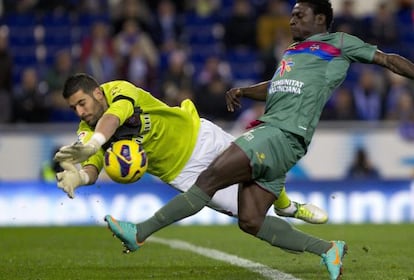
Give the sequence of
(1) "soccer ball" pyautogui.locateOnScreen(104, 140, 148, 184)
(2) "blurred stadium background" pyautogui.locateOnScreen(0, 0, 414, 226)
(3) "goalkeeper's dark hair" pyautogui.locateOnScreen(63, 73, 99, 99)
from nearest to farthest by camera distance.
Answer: (1) "soccer ball" pyautogui.locateOnScreen(104, 140, 148, 184) < (3) "goalkeeper's dark hair" pyautogui.locateOnScreen(63, 73, 99, 99) < (2) "blurred stadium background" pyautogui.locateOnScreen(0, 0, 414, 226)

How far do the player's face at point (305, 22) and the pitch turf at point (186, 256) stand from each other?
181 cm

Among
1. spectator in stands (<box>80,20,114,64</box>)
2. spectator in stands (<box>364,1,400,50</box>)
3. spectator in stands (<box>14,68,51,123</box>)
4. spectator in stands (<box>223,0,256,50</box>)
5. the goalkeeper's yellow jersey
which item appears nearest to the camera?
the goalkeeper's yellow jersey

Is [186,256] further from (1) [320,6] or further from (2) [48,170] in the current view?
(2) [48,170]

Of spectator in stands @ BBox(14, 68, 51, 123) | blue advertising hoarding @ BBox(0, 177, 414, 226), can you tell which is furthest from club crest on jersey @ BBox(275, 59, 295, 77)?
spectator in stands @ BBox(14, 68, 51, 123)

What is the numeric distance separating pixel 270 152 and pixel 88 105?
145 centimetres

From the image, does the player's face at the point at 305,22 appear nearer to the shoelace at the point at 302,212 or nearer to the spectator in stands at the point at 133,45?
the shoelace at the point at 302,212

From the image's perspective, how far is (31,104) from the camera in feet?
55.6

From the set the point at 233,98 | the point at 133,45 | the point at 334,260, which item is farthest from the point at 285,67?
the point at 133,45

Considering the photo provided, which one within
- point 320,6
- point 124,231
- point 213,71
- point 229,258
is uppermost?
point 320,6

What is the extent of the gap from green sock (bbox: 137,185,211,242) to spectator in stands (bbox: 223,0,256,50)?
11.4 metres

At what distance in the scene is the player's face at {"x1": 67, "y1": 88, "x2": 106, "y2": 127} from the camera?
768 cm

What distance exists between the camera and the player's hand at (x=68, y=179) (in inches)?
283

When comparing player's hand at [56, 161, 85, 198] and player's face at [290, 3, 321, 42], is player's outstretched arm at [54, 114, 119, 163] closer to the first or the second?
player's hand at [56, 161, 85, 198]

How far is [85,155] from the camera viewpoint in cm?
699
